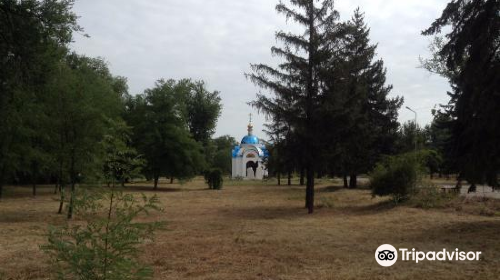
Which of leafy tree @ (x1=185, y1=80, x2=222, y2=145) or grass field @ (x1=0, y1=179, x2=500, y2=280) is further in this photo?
leafy tree @ (x1=185, y1=80, x2=222, y2=145)

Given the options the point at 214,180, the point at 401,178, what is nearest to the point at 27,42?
the point at 401,178

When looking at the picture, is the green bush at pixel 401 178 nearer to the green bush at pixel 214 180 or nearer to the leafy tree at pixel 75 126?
the leafy tree at pixel 75 126

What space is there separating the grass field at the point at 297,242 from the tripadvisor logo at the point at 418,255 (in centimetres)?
19

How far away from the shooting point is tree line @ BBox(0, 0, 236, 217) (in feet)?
33.1

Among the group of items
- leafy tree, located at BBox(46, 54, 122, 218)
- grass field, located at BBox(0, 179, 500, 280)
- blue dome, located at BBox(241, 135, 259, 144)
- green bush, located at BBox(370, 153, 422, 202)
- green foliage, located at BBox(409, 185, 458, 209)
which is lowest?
grass field, located at BBox(0, 179, 500, 280)

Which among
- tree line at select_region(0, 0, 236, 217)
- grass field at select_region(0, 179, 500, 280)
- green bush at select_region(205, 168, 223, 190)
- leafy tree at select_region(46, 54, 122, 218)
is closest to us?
grass field at select_region(0, 179, 500, 280)

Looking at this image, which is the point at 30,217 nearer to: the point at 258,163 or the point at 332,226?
the point at 332,226

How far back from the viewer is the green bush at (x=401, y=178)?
20.8 metres

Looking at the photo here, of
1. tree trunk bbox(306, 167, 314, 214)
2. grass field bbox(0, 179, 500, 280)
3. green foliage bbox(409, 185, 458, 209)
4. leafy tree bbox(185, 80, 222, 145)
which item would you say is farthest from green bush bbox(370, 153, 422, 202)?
leafy tree bbox(185, 80, 222, 145)

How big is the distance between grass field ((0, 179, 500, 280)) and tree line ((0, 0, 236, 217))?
181cm

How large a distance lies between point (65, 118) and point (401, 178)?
14574 mm

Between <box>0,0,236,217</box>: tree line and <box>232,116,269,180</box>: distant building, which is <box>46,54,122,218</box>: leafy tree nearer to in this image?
<box>0,0,236,217</box>: tree line

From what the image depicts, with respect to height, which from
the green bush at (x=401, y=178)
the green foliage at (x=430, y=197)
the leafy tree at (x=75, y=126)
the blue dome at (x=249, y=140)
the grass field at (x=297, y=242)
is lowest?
the grass field at (x=297, y=242)

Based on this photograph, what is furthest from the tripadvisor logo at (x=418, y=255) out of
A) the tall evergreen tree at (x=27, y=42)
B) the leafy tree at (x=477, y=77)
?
the tall evergreen tree at (x=27, y=42)
